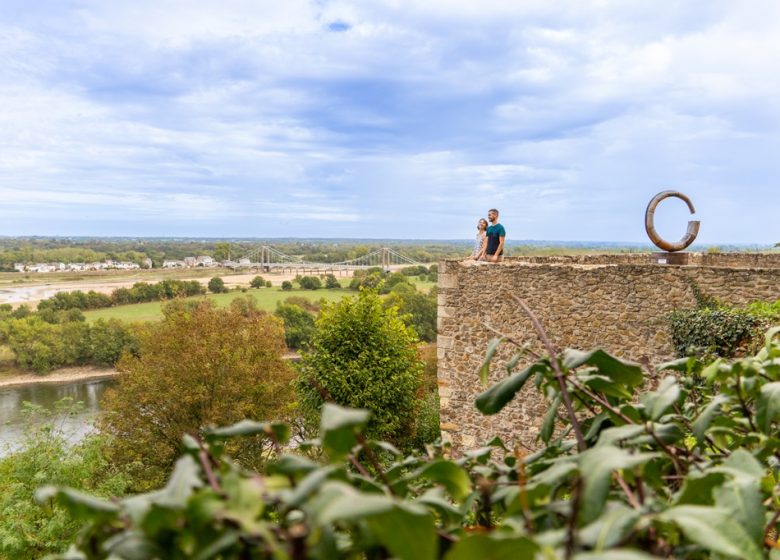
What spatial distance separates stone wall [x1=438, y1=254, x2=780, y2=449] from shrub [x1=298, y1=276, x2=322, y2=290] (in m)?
53.5

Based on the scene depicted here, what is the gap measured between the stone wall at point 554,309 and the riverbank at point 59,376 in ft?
97.8

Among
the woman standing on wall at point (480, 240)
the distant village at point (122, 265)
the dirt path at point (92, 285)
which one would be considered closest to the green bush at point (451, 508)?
the woman standing on wall at point (480, 240)

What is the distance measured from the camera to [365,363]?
1173cm

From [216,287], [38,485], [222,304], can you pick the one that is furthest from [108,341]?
[38,485]

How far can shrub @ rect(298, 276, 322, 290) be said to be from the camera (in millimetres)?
60812

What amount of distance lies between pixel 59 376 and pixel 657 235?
35.8 meters

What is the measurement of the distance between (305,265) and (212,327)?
60.6 metres

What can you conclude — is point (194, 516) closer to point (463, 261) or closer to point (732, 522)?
point (732, 522)

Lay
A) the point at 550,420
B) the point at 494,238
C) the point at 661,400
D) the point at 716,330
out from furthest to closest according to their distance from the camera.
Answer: the point at 494,238 < the point at 716,330 < the point at 550,420 < the point at 661,400

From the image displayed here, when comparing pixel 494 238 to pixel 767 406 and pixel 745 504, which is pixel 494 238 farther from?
pixel 745 504

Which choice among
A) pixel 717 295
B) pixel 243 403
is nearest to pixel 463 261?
pixel 717 295

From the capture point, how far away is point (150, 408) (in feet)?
48.3

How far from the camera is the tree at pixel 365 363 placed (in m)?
11.5

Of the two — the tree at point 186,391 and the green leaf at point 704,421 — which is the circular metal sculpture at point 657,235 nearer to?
the green leaf at point 704,421
